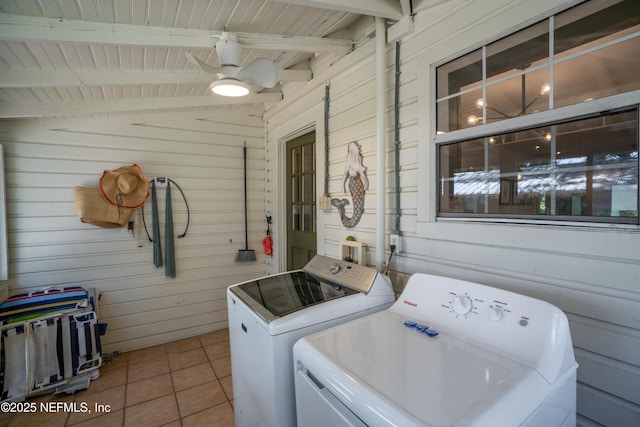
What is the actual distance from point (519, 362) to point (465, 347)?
159 mm

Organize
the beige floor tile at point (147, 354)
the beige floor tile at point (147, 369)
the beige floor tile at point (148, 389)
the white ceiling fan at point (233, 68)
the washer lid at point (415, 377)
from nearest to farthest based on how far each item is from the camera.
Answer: the washer lid at point (415, 377)
the white ceiling fan at point (233, 68)
the beige floor tile at point (148, 389)
the beige floor tile at point (147, 369)
the beige floor tile at point (147, 354)

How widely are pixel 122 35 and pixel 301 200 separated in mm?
1921

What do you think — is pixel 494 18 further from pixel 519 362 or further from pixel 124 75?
pixel 124 75

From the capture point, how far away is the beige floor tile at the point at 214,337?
10.6 ft

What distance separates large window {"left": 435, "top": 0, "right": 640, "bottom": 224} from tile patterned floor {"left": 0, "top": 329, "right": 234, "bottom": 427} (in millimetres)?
2257

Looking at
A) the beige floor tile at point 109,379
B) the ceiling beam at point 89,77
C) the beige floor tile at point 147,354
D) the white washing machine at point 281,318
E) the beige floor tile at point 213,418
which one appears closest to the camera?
the white washing machine at point 281,318

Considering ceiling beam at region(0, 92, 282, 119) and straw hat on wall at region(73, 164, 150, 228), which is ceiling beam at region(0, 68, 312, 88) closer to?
ceiling beam at region(0, 92, 282, 119)

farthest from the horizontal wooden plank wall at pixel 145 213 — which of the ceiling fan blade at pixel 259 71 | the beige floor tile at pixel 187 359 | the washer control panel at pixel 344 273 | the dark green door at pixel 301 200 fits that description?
the washer control panel at pixel 344 273

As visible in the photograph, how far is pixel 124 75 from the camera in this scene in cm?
211

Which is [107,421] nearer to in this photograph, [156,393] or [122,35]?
[156,393]

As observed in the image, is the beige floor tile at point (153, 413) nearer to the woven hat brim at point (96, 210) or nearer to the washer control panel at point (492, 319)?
the woven hat brim at point (96, 210)

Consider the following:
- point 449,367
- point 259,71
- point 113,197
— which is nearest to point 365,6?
point 259,71

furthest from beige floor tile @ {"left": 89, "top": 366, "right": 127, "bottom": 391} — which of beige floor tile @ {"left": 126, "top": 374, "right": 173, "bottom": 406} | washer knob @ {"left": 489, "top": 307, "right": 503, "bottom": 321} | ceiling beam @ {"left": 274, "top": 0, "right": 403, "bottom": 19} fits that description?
ceiling beam @ {"left": 274, "top": 0, "right": 403, "bottom": 19}

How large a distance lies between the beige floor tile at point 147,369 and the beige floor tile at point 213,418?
0.75m
